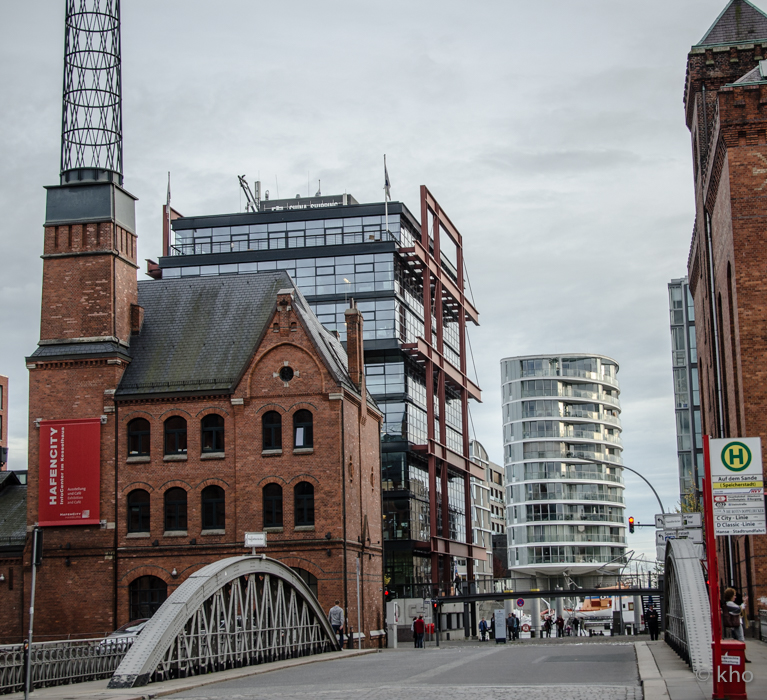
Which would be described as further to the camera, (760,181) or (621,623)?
(621,623)

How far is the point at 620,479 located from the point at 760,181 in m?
101

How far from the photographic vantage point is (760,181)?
27.0 metres

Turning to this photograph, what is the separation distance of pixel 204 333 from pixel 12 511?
1140 centimetres

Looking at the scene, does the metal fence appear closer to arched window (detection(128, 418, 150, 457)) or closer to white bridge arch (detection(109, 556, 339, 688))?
white bridge arch (detection(109, 556, 339, 688))

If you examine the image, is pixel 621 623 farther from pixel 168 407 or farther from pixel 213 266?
pixel 168 407

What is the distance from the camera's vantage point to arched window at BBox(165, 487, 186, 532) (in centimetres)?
4456

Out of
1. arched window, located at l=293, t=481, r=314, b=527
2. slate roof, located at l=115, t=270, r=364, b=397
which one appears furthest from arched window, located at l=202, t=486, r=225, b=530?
slate roof, located at l=115, t=270, r=364, b=397

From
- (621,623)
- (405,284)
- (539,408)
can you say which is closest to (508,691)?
(405,284)

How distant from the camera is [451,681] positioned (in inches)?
760

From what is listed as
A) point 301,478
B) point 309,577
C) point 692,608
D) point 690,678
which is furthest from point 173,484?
point 690,678

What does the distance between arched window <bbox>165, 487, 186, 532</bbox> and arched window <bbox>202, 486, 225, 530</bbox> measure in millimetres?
882

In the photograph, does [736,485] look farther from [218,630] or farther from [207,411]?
[207,411]

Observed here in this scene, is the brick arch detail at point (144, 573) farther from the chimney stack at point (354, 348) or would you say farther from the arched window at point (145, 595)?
the chimney stack at point (354, 348)

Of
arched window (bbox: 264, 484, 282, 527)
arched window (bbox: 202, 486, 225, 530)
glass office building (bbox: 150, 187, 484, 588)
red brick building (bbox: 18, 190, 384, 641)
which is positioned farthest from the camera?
glass office building (bbox: 150, 187, 484, 588)
